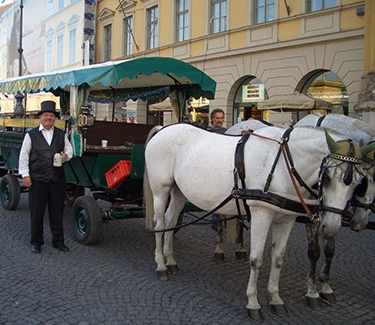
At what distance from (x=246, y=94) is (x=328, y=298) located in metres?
12.9

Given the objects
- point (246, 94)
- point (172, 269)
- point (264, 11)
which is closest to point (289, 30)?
point (264, 11)

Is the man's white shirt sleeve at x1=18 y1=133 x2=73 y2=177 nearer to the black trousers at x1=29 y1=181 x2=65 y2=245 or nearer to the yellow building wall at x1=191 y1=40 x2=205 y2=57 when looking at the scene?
the black trousers at x1=29 y1=181 x2=65 y2=245

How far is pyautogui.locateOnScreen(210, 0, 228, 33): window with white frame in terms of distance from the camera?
56.3 feet

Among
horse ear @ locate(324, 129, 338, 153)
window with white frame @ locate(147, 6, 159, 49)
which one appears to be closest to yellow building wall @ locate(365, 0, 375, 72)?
horse ear @ locate(324, 129, 338, 153)

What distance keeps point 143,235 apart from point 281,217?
3.17m

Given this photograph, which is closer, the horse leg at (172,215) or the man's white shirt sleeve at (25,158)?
the horse leg at (172,215)

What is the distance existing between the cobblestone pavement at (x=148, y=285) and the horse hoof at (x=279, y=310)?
0.05 m

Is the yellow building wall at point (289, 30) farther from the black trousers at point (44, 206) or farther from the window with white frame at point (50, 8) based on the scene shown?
the window with white frame at point (50, 8)

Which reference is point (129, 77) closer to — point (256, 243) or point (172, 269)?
point (172, 269)

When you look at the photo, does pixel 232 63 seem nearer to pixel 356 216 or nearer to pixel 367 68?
pixel 367 68

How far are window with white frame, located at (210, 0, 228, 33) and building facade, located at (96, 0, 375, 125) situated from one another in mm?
36

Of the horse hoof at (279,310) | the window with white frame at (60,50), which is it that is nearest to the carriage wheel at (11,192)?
the horse hoof at (279,310)

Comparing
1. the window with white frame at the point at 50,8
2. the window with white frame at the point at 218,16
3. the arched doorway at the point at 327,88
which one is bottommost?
the arched doorway at the point at 327,88

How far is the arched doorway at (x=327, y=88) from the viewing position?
45.3ft
